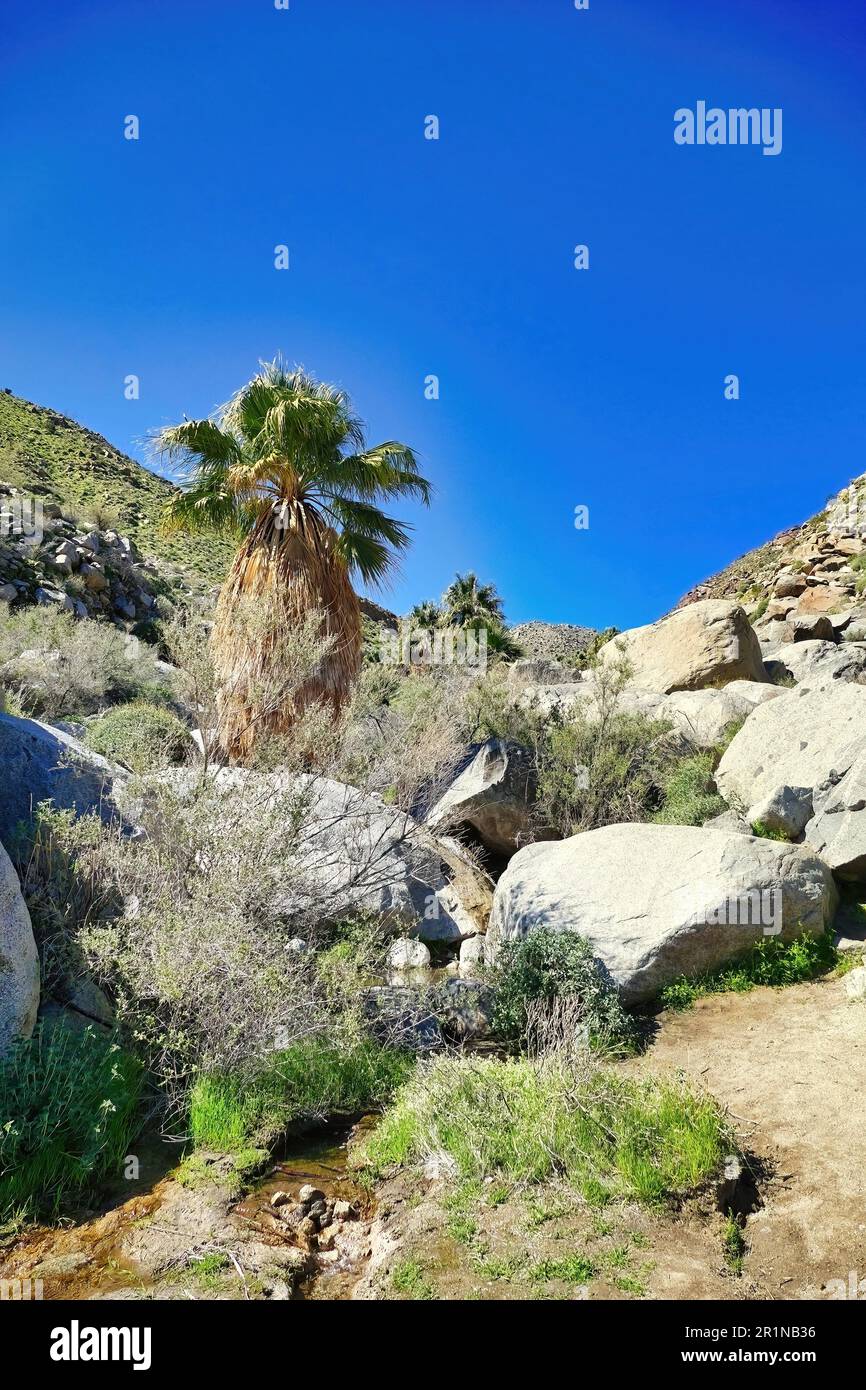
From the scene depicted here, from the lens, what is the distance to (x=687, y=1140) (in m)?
4.36

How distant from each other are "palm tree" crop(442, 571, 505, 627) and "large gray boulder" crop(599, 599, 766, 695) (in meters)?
10.7

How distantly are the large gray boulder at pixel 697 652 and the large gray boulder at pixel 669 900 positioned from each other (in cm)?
739

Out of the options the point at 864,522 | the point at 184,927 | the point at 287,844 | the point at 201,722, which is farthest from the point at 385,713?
the point at 864,522

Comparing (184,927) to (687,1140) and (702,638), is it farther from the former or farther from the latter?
(702,638)

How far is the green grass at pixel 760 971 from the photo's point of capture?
23.4ft

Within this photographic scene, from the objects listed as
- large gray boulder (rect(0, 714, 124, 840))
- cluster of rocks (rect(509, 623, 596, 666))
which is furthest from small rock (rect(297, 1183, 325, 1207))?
cluster of rocks (rect(509, 623, 596, 666))

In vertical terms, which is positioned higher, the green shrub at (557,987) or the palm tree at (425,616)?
the palm tree at (425,616)

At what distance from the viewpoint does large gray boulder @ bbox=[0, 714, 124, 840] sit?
6898 millimetres

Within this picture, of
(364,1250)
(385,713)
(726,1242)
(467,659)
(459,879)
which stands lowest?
(364,1250)

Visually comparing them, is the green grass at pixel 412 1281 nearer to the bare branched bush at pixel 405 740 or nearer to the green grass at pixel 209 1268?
the green grass at pixel 209 1268

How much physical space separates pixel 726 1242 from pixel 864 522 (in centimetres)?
3136

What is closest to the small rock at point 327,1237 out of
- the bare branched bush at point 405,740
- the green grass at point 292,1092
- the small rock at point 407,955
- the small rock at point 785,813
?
the green grass at point 292,1092

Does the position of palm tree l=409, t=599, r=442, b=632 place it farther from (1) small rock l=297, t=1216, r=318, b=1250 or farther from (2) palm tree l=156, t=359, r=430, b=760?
(1) small rock l=297, t=1216, r=318, b=1250
